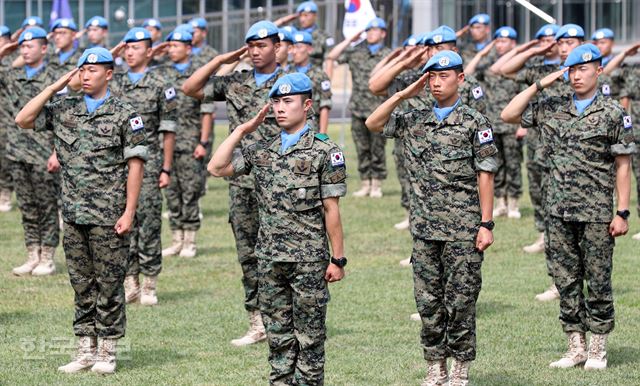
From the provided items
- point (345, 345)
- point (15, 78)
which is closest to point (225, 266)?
point (15, 78)

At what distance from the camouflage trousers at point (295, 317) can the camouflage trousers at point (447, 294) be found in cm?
91

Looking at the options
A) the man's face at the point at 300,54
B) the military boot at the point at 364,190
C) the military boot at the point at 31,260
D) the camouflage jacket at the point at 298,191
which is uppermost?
the man's face at the point at 300,54

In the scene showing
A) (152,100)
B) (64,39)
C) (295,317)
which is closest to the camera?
(295,317)

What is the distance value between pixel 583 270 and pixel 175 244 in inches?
273

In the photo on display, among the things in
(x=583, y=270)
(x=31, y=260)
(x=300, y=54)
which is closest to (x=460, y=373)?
(x=583, y=270)

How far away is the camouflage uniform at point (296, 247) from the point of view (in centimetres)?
878

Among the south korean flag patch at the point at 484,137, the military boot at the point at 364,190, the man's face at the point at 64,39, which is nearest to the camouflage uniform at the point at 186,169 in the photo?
the man's face at the point at 64,39

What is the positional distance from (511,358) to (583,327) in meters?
0.69

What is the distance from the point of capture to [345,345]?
11320 mm

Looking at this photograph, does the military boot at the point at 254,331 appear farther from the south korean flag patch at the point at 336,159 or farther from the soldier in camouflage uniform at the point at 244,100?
the south korean flag patch at the point at 336,159

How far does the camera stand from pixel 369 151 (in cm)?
2075

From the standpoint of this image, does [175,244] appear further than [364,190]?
No

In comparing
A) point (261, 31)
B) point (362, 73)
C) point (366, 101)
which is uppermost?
point (261, 31)

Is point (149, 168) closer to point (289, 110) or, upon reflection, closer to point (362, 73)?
point (289, 110)
